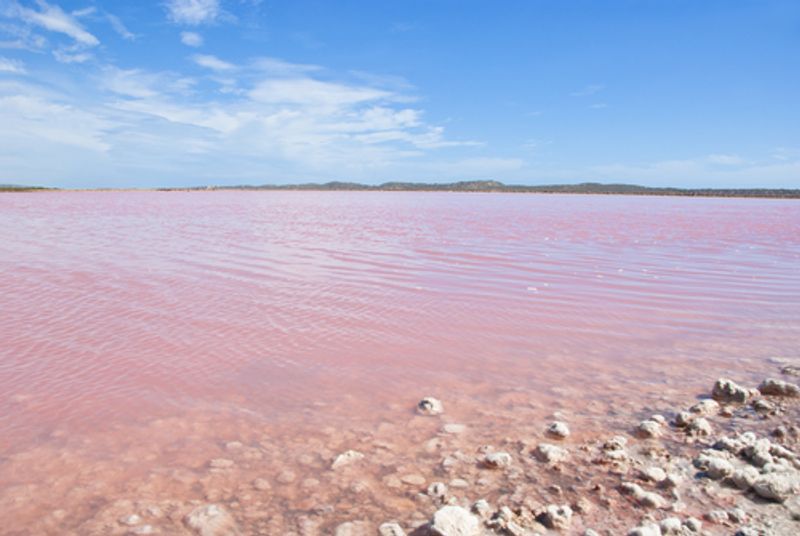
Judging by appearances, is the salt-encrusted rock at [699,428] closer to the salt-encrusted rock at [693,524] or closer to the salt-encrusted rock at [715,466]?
the salt-encrusted rock at [715,466]

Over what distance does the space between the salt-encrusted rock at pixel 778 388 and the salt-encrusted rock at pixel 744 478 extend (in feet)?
5.27

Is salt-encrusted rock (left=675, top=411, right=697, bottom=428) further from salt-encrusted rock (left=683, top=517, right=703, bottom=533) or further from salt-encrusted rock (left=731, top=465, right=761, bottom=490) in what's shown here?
salt-encrusted rock (left=683, top=517, right=703, bottom=533)

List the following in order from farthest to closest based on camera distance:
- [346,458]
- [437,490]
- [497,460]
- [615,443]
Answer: [615,443]
[346,458]
[497,460]
[437,490]

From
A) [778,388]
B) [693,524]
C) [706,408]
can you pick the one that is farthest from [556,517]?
[778,388]

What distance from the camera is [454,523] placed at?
2.47 m

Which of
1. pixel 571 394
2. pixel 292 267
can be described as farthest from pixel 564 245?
pixel 571 394

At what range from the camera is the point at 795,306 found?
24.5ft

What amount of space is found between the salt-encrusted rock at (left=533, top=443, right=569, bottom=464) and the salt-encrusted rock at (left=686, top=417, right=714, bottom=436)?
0.98 m

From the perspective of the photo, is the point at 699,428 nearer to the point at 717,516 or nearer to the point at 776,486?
the point at 776,486

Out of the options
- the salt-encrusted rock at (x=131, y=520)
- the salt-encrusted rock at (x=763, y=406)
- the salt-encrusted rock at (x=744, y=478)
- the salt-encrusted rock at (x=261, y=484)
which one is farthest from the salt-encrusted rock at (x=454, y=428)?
the salt-encrusted rock at (x=763, y=406)

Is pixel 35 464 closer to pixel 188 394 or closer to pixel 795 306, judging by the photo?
pixel 188 394

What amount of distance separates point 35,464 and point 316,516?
6.06 ft

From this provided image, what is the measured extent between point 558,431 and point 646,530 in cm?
114

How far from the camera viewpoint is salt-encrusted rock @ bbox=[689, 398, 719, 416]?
382 cm
